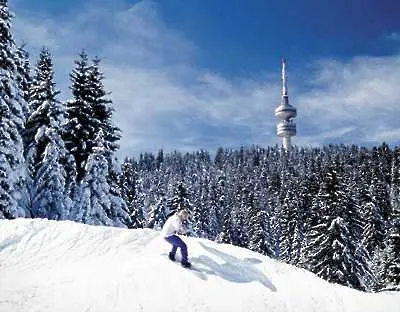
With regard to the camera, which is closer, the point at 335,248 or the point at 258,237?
the point at 335,248

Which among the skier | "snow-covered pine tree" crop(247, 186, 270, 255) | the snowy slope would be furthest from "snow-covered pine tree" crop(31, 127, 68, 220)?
"snow-covered pine tree" crop(247, 186, 270, 255)

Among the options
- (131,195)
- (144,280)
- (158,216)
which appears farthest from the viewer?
(158,216)

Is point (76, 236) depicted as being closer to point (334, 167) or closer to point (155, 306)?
point (155, 306)

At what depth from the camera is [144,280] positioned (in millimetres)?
14250

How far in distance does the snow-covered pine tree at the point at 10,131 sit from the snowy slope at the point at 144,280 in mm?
8035

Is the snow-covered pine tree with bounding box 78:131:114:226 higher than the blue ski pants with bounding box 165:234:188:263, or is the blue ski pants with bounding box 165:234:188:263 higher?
the snow-covered pine tree with bounding box 78:131:114:226

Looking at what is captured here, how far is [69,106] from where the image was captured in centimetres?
3388

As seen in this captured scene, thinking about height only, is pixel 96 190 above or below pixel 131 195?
below

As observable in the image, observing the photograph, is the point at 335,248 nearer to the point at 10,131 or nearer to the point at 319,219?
the point at 319,219

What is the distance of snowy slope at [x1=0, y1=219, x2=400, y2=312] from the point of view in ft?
43.9

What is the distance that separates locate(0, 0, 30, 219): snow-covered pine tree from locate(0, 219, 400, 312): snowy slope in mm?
8035

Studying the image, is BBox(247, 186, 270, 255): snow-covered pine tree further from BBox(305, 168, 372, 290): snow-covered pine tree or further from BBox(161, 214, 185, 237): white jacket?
BBox(161, 214, 185, 237): white jacket

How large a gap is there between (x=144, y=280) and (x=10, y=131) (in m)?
16.3

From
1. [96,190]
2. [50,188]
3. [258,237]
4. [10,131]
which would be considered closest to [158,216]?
[258,237]
